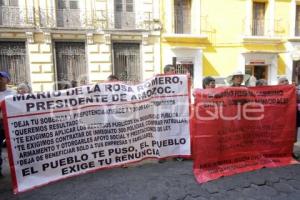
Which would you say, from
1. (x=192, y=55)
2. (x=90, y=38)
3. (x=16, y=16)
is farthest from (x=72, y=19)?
(x=192, y=55)

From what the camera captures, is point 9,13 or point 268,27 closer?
point 9,13

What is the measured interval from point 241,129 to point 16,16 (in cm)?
1165

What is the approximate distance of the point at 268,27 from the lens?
1566 cm

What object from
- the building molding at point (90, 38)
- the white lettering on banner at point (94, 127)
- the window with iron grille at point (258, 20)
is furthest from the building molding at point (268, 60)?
A: the white lettering on banner at point (94, 127)

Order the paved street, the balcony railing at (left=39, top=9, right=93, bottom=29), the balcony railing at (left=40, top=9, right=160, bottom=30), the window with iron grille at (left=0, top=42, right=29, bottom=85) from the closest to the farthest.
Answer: the paved street → the window with iron grille at (left=0, top=42, right=29, bottom=85) → the balcony railing at (left=40, top=9, right=160, bottom=30) → the balcony railing at (left=39, top=9, right=93, bottom=29)

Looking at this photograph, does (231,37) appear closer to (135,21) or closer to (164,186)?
(135,21)

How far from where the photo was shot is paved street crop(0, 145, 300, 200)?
3617 mm

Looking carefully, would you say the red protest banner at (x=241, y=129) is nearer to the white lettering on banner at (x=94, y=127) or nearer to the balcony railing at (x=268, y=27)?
the white lettering on banner at (x=94, y=127)

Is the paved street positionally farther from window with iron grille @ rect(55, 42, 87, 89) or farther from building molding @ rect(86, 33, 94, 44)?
building molding @ rect(86, 33, 94, 44)

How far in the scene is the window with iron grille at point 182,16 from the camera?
1461 cm

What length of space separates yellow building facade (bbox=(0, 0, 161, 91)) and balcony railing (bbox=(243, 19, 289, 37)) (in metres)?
5.78

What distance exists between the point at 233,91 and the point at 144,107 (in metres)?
1.39

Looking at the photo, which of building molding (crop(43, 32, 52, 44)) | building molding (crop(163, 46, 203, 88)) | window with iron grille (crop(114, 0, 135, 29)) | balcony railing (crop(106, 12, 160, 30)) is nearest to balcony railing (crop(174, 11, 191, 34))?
building molding (crop(163, 46, 203, 88))

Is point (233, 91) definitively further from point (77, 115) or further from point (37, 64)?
point (37, 64)
